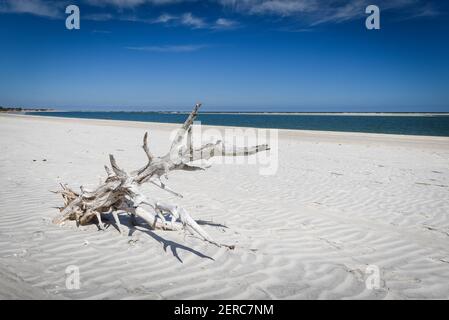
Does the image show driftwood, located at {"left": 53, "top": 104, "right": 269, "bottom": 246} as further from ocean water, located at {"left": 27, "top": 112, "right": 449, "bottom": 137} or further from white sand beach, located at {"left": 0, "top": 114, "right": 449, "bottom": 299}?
ocean water, located at {"left": 27, "top": 112, "right": 449, "bottom": 137}

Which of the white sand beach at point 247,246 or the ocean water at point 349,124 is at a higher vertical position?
the ocean water at point 349,124

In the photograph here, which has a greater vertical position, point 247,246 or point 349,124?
point 349,124

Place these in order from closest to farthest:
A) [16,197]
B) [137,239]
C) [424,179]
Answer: [137,239]
[16,197]
[424,179]

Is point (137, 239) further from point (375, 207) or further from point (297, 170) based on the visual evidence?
point (297, 170)

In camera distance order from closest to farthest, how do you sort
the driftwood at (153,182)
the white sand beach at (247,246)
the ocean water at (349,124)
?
the white sand beach at (247,246) < the driftwood at (153,182) < the ocean water at (349,124)

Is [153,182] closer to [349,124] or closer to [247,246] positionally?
[247,246]

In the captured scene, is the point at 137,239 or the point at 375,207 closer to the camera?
the point at 137,239

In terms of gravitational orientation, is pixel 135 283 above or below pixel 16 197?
below

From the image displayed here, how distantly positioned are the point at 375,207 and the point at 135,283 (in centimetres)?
482

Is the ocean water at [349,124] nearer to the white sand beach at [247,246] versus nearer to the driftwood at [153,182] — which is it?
the white sand beach at [247,246]

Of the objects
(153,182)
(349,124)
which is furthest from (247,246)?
(349,124)

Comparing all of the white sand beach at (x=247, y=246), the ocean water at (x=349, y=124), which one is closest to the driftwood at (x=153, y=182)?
the white sand beach at (x=247, y=246)
